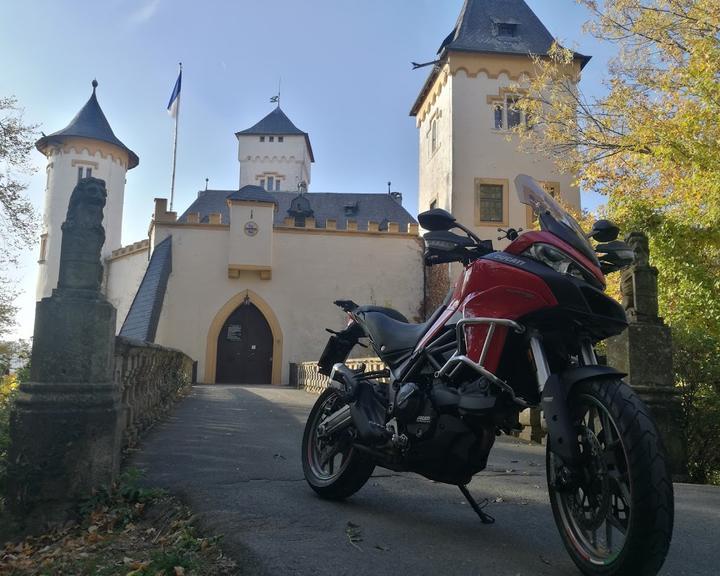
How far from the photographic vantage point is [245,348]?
27.8 m

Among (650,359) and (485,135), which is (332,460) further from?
(485,135)

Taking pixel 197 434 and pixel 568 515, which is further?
pixel 197 434

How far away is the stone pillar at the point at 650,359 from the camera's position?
5312 millimetres

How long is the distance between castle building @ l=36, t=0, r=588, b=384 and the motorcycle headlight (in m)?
22.4

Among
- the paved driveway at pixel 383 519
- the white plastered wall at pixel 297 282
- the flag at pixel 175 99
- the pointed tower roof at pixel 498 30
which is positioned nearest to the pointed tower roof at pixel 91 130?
the flag at pixel 175 99

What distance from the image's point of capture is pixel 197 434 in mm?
6574

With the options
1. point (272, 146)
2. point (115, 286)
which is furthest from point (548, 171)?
point (272, 146)

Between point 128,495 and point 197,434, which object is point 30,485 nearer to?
point 128,495

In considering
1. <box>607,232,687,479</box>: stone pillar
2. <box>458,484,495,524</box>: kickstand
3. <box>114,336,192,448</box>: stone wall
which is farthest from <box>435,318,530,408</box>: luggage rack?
<box>607,232,687,479</box>: stone pillar

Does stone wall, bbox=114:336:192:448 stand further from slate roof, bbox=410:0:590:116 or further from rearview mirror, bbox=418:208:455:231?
slate roof, bbox=410:0:590:116

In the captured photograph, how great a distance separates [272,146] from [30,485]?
5398 centimetres

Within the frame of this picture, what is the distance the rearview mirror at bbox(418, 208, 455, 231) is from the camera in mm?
2844

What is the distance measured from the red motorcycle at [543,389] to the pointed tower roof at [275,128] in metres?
54.4

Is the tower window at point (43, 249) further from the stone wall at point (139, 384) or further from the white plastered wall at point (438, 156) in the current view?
the stone wall at point (139, 384)
